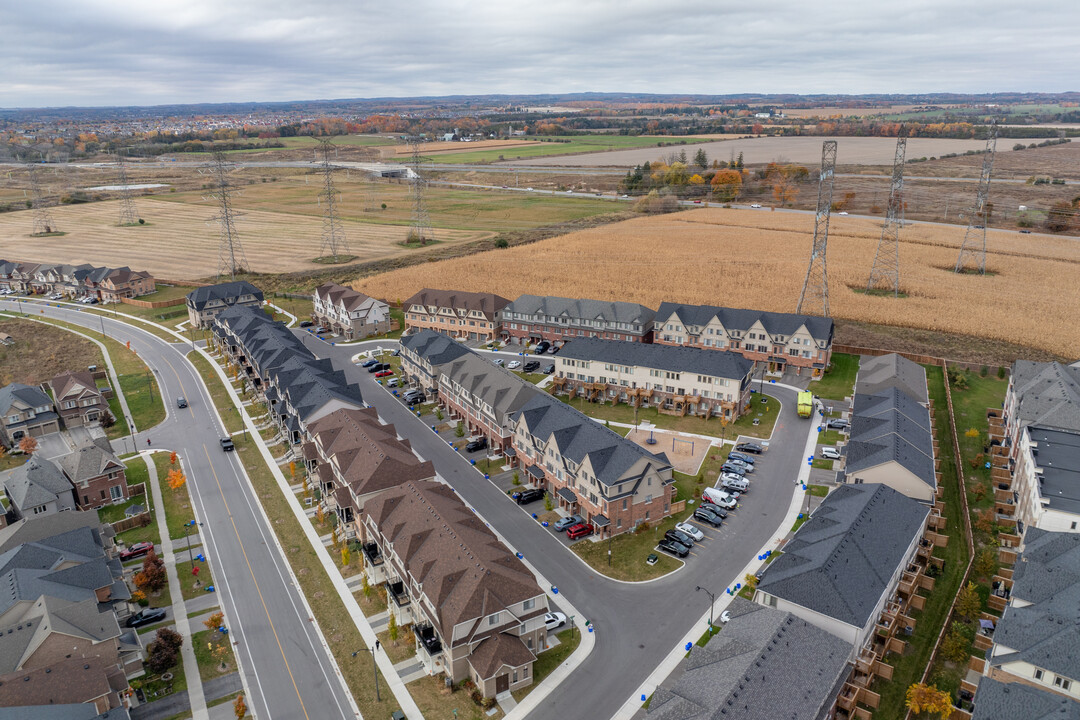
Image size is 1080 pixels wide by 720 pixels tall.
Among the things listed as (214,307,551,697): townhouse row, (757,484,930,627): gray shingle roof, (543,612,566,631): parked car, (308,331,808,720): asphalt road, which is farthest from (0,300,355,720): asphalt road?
(757,484,930,627): gray shingle roof

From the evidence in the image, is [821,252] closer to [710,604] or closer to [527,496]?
[527,496]

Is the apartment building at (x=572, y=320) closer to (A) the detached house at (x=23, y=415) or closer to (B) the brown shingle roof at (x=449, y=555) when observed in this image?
(B) the brown shingle roof at (x=449, y=555)

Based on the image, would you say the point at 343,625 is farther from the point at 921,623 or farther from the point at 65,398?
the point at 65,398

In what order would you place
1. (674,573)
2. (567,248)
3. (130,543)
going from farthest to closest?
(567,248)
(130,543)
(674,573)

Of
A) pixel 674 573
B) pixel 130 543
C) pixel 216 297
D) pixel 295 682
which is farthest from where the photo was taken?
pixel 216 297

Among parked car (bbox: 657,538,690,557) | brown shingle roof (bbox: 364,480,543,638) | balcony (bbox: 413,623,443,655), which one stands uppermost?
brown shingle roof (bbox: 364,480,543,638)

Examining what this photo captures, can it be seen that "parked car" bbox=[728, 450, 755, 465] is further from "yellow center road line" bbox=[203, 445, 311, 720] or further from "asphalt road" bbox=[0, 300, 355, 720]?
"yellow center road line" bbox=[203, 445, 311, 720]

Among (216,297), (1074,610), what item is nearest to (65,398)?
(216,297)
